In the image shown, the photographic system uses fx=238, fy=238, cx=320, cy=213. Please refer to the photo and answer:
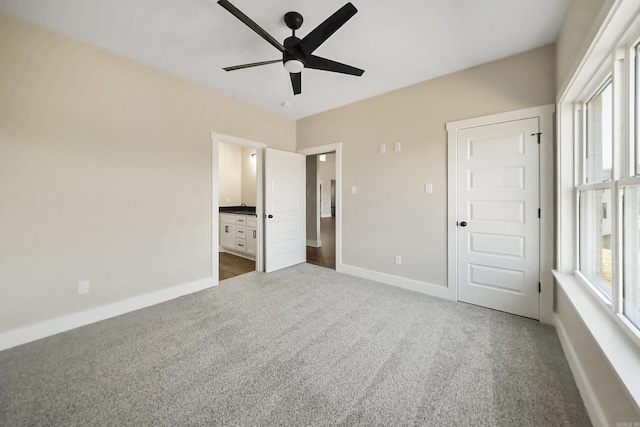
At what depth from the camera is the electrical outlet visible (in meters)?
2.29

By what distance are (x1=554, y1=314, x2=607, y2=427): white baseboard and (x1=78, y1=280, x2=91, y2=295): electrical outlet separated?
3836mm

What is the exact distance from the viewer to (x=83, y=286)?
2305 millimetres

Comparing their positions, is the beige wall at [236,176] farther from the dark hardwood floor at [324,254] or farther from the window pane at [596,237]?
the window pane at [596,237]

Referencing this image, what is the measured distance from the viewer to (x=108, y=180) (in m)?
2.43

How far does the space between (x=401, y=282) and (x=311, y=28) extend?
3057 millimetres

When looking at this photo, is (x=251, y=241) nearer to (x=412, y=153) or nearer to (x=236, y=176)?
(x=236, y=176)

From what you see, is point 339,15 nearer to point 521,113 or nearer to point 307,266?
point 521,113

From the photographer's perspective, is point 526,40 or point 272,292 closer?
point 526,40

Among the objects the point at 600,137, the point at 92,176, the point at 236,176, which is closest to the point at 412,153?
the point at 600,137

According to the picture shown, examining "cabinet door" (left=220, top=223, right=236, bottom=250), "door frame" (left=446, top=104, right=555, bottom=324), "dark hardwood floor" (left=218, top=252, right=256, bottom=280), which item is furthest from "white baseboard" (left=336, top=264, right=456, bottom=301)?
"cabinet door" (left=220, top=223, right=236, bottom=250)

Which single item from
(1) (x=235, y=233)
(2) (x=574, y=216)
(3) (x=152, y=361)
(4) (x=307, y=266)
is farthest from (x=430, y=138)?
(1) (x=235, y=233)

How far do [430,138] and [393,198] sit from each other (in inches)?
34.5

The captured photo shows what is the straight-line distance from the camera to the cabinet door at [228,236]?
16.6 ft

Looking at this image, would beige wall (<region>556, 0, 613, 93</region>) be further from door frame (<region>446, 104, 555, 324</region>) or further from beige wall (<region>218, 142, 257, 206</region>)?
beige wall (<region>218, 142, 257, 206</region>)
